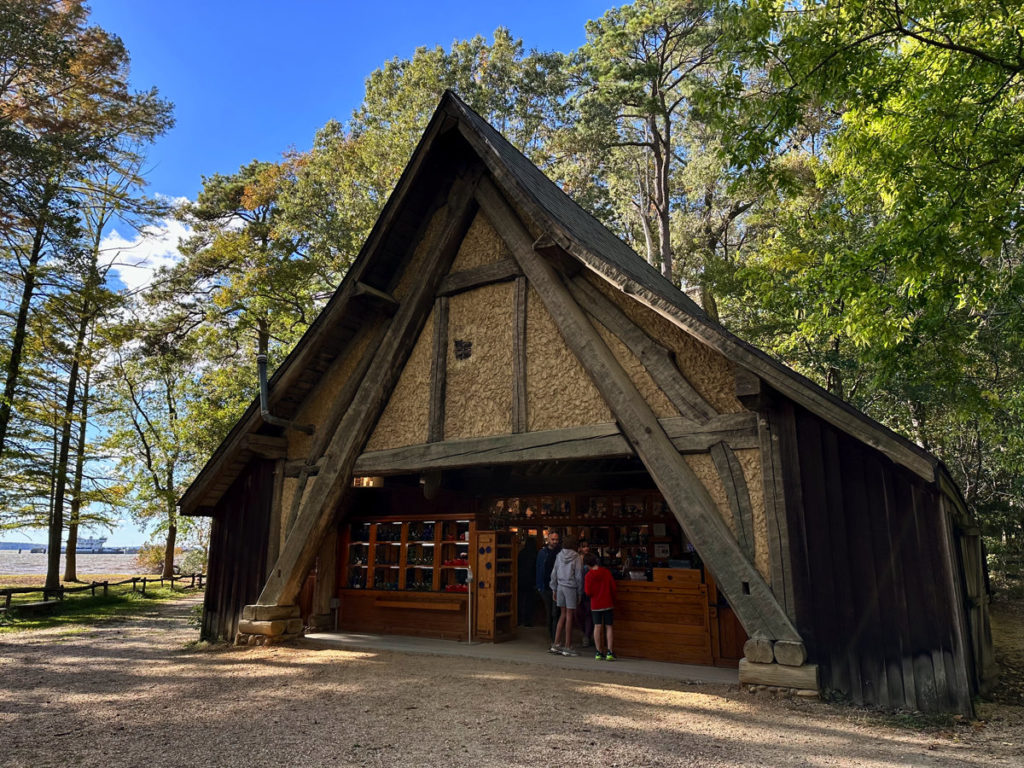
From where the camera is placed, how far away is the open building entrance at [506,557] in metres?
8.11

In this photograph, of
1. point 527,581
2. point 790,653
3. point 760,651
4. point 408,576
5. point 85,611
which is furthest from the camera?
point 85,611

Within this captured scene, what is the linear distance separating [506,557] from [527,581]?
142cm

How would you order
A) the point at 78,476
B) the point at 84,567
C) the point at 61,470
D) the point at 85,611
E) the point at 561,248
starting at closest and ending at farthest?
the point at 561,248
the point at 85,611
the point at 61,470
the point at 78,476
the point at 84,567

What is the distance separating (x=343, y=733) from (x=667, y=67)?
70.7 ft

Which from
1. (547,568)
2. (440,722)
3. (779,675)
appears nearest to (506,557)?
(547,568)

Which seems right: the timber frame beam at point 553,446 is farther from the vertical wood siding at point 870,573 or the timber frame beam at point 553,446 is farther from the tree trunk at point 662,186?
the tree trunk at point 662,186

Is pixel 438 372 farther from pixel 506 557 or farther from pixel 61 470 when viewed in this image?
pixel 61 470

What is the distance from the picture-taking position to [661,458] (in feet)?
22.0

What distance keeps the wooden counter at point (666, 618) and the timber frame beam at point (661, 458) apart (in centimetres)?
186

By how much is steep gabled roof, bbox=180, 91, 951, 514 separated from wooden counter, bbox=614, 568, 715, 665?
3157 mm

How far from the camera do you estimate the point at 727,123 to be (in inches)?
296

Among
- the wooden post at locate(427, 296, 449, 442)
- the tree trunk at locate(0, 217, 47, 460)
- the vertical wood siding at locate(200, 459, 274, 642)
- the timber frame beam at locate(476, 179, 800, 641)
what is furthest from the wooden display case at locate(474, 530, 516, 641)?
the tree trunk at locate(0, 217, 47, 460)

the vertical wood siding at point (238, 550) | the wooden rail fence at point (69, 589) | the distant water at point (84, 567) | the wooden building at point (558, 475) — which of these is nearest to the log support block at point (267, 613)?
the wooden building at point (558, 475)

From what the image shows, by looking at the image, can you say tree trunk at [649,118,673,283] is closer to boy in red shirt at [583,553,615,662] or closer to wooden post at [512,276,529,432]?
wooden post at [512,276,529,432]
